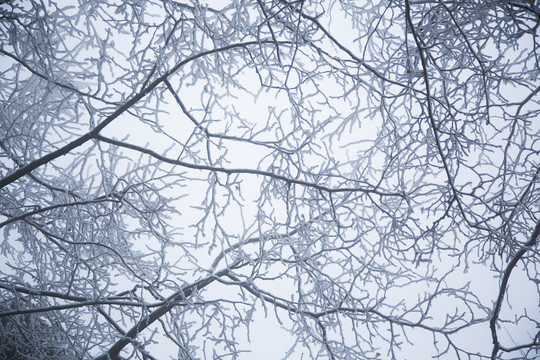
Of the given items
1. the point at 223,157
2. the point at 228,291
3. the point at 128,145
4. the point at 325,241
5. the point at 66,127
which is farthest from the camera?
the point at 228,291

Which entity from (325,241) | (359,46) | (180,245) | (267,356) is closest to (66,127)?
(180,245)

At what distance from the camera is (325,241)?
328 cm

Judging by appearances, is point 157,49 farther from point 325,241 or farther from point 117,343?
point 117,343

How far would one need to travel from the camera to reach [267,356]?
3753cm

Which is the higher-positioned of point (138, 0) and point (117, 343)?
point (138, 0)

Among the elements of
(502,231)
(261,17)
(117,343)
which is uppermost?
(261,17)

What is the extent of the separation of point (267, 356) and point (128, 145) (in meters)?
38.6

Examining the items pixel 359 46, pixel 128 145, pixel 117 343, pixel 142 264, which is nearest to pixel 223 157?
pixel 128 145

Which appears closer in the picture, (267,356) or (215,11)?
(215,11)

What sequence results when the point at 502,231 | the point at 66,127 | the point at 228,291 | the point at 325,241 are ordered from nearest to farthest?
1. the point at 502,231
2. the point at 325,241
3. the point at 66,127
4. the point at 228,291

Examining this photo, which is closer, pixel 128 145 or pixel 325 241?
pixel 128 145

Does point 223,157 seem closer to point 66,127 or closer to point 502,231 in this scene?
point 66,127

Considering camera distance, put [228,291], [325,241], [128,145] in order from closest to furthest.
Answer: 1. [128,145]
2. [325,241]
3. [228,291]

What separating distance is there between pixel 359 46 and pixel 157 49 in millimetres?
1865
